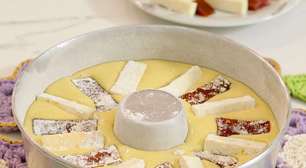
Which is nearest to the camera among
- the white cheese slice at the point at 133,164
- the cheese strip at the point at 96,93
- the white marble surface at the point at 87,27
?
the white cheese slice at the point at 133,164

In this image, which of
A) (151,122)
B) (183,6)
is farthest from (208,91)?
(183,6)

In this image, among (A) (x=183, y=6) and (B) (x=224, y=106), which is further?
(A) (x=183, y=6)

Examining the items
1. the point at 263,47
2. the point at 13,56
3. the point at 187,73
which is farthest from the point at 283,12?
the point at 13,56

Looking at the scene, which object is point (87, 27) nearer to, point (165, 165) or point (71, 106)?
point (71, 106)

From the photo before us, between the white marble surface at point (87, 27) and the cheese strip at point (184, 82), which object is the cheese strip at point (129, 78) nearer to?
the cheese strip at point (184, 82)

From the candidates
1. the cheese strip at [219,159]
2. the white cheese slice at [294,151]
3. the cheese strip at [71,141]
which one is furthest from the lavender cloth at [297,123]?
the cheese strip at [71,141]

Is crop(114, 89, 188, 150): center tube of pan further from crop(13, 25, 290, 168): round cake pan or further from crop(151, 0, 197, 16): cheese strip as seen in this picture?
crop(151, 0, 197, 16): cheese strip

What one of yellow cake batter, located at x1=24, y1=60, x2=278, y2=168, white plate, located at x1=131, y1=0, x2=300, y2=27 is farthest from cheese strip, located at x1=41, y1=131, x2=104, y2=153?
white plate, located at x1=131, y1=0, x2=300, y2=27

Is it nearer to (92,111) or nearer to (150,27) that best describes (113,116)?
(92,111)
